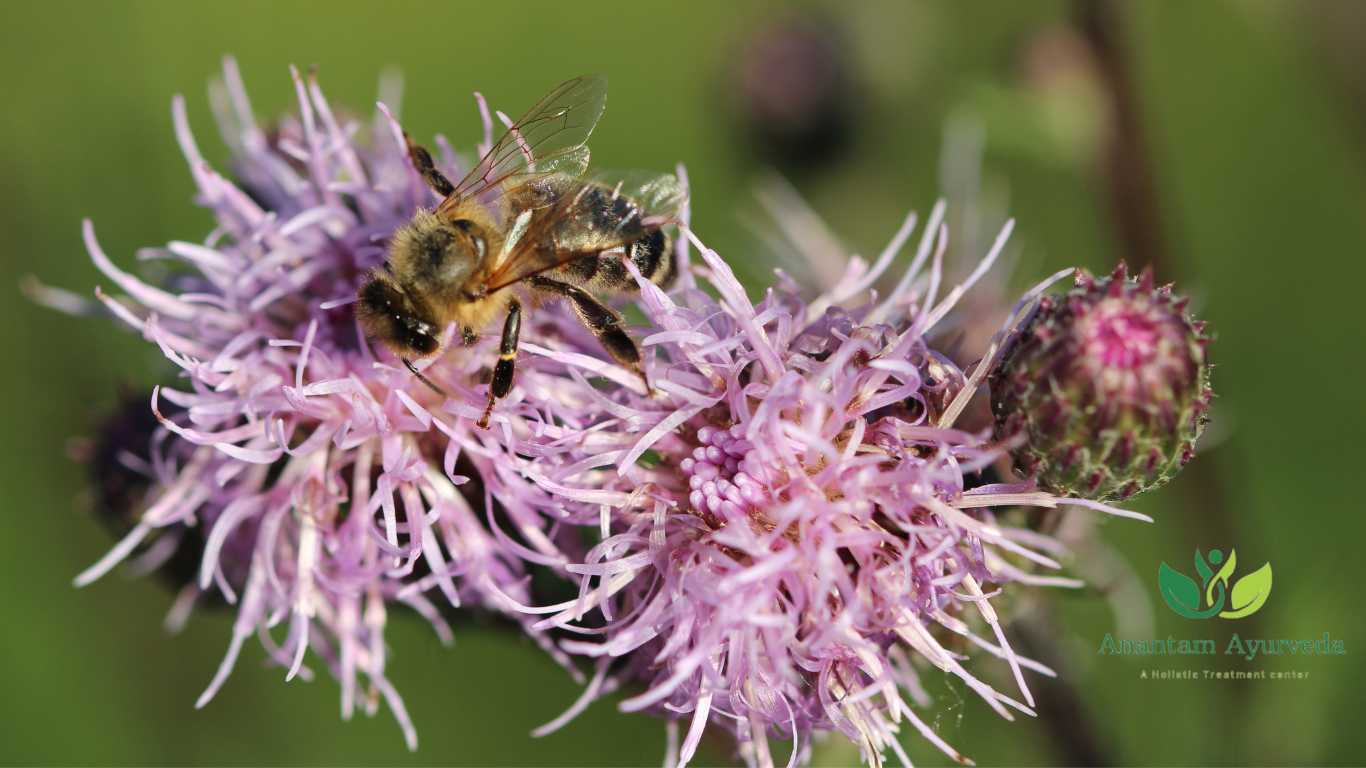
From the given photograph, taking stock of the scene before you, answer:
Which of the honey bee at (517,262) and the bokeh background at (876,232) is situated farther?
the bokeh background at (876,232)

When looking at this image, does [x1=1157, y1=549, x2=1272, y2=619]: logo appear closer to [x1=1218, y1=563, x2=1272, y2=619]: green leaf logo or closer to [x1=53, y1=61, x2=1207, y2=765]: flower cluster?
[x1=1218, y1=563, x2=1272, y2=619]: green leaf logo

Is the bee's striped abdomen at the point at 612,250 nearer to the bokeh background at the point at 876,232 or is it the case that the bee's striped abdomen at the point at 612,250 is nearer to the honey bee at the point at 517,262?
the honey bee at the point at 517,262

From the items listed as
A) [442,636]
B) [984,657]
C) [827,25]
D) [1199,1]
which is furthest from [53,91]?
[1199,1]

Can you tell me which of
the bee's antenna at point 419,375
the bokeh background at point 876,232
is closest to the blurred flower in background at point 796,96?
the bokeh background at point 876,232

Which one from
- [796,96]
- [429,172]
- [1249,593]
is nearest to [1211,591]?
[1249,593]

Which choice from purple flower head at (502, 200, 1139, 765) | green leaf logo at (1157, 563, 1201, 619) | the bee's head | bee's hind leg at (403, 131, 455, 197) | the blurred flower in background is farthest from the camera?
the blurred flower in background

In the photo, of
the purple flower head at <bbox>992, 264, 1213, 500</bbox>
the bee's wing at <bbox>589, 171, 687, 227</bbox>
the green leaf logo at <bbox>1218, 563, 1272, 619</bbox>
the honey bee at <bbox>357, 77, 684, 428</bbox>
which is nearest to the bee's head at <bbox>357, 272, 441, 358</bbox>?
the honey bee at <bbox>357, 77, 684, 428</bbox>
